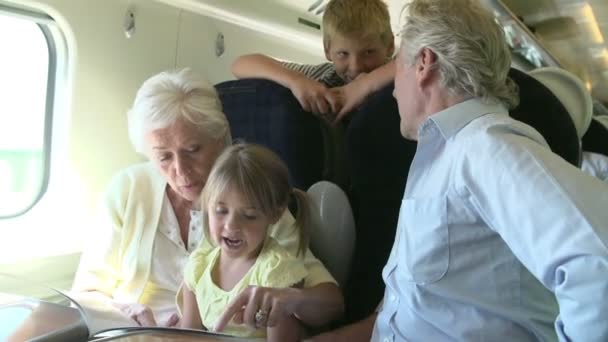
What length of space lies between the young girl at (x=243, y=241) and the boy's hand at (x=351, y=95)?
44cm

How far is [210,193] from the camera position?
1.62 m

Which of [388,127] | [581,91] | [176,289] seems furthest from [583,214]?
[176,289]

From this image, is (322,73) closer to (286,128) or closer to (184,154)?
(286,128)

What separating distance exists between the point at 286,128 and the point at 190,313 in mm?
632

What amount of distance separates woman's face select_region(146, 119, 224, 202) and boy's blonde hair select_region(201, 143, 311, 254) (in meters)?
0.24

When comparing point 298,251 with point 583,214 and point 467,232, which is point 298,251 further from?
point 583,214

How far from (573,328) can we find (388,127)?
2.72ft

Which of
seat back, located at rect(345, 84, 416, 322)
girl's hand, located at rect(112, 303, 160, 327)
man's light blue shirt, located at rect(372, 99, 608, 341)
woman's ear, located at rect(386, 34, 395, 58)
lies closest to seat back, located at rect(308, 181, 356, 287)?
seat back, located at rect(345, 84, 416, 322)

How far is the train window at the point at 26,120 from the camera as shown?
7.50 feet

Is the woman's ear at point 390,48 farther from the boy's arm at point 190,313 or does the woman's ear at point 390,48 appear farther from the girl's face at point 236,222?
the boy's arm at point 190,313

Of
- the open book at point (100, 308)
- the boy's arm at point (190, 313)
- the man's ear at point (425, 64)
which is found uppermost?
A: the man's ear at point (425, 64)

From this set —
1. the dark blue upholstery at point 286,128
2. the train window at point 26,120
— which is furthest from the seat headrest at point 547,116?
the train window at point 26,120

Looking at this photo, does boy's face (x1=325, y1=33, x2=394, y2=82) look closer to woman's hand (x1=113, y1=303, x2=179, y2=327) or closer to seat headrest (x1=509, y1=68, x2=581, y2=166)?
seat headrest (x1=509, y1=68, x2=581, y2=166)

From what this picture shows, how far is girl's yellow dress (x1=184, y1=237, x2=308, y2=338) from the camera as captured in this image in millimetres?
1556
